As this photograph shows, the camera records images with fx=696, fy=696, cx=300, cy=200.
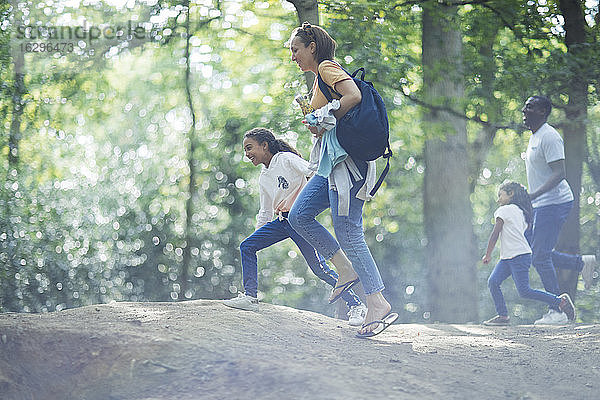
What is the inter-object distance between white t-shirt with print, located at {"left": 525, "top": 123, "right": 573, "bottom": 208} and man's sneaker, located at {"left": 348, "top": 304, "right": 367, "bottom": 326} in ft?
9.27

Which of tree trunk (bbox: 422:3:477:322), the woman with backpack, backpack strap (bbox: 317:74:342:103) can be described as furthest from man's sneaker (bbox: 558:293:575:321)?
backpack strap (bbox: 317:74:342:103)

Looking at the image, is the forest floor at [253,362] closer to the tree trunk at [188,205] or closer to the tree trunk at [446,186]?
the tree trunk at [446,186]

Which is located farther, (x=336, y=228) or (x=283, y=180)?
(x=283, y=180)

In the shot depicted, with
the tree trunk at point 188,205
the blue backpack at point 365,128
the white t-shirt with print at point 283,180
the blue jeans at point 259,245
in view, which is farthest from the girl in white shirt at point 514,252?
the tree trunk at point 188,205

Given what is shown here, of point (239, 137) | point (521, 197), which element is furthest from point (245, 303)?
point (239, 137)

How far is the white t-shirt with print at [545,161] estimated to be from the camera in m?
7.30

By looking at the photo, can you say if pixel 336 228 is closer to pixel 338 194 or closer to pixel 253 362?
pixel 338 194

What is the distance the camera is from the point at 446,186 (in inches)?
362

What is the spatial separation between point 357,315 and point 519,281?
2539 millimetres

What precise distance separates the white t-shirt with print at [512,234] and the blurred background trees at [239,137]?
1.51 meters

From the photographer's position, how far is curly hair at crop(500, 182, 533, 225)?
770 centimetres

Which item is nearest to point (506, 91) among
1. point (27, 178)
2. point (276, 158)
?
point (276, 158)

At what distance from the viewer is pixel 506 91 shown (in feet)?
30.6

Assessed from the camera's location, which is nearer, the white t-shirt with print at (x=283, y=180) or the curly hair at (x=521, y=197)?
the white t-shirt with print at (x=283, y=180)
